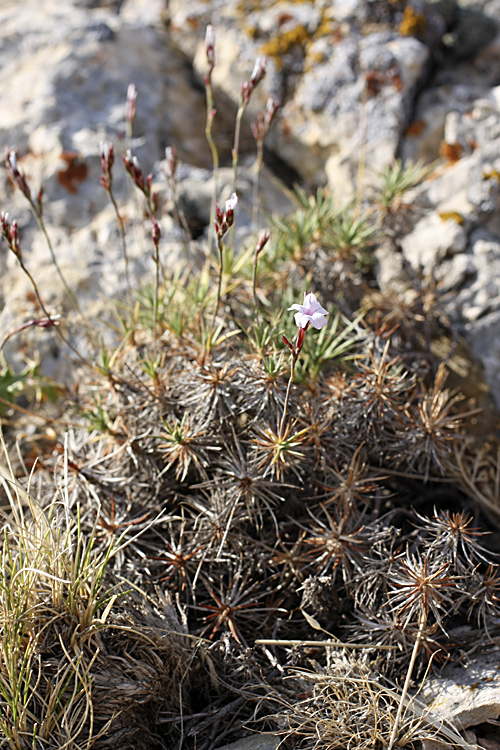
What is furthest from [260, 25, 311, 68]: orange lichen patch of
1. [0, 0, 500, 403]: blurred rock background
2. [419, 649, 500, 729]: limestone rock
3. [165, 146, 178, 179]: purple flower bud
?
[419, 649, 500, 729]: limestone rock

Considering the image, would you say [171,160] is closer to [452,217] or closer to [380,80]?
[452,217]

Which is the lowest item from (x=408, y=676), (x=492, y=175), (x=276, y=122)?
(x=408, y=676)

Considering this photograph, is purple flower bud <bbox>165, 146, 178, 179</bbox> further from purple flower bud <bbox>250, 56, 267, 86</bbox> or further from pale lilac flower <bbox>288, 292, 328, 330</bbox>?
pale lilac flower <bbox>288, 292, 328, 330</bbox>

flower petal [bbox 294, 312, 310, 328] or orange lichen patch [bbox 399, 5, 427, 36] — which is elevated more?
orange lichen patch [bbox 399, 5, 427, 36]

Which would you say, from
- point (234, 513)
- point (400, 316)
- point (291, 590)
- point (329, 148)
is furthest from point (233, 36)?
point (291, 590)

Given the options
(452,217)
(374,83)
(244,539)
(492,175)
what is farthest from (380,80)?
(244,539)

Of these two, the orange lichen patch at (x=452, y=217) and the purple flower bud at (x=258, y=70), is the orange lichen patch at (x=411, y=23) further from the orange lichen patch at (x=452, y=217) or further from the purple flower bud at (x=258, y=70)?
the purple flower bud at (x=258, y=70)

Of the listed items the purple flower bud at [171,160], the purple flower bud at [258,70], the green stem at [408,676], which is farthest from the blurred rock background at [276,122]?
the green stem at [408,676]
